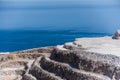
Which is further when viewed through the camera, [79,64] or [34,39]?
[34,39]

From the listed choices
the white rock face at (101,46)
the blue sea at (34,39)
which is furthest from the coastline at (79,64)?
the blue sea at (34,39)

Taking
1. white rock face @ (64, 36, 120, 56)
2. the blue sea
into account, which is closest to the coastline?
white rock face @ (64, 36, 120, 56)

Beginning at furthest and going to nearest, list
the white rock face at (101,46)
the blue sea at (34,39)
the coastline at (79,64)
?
the blue sea at (34,39) < the white rock face at (101,46) < the coastline at (79,64)

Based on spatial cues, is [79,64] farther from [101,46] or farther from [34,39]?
[34,39]

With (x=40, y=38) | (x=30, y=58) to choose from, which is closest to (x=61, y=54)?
(x=30, y=58)

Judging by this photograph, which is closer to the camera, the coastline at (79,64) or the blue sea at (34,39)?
the coastline at (79,64)

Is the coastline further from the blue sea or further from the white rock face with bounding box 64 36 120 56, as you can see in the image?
the blue sea

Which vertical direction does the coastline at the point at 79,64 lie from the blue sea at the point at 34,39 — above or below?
above

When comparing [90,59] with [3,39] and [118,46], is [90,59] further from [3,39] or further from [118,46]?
[3,39]

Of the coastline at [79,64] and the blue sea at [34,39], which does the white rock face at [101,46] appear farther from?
the blue sea at [34,39]

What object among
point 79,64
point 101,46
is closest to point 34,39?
point 101,46

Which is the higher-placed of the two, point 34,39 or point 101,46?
point 101,46
